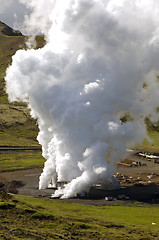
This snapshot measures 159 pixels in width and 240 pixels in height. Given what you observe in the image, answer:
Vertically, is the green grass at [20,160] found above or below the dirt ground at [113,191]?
above

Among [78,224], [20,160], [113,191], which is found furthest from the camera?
[20,160]

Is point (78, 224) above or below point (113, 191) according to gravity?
below

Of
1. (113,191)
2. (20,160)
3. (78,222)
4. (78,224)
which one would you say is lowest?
(78,224)

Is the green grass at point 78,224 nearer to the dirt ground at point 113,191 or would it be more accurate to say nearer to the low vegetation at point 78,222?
the low vegetation at point 78,222

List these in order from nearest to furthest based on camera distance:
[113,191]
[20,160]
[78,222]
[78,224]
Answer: [78,224]
[78,222]
[113,191]
[20,160]

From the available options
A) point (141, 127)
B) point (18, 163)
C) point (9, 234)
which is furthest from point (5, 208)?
point (18, 163)

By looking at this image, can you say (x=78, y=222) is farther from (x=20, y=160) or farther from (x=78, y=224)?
(x=20, y=160)

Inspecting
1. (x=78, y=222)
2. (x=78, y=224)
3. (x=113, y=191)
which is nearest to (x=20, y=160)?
(x=113, y=191)

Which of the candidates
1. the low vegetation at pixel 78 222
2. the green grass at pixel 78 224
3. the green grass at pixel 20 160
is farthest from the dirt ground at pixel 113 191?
the green grass at pixel 78 224
